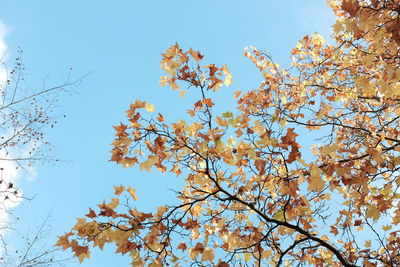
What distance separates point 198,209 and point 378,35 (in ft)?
7.76

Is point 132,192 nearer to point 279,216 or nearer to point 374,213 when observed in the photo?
point 279,216

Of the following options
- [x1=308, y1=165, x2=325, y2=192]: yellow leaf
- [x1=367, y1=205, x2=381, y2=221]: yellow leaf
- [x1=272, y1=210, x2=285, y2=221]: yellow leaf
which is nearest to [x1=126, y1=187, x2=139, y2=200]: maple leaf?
[x1=272, y1=210, x2=285, y2=221]: yellow leaf

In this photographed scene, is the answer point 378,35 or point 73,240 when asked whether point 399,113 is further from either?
point 73,240

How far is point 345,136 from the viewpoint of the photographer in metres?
4.92

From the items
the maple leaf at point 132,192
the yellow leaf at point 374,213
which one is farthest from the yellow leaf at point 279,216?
the maple leaf at point 132,192

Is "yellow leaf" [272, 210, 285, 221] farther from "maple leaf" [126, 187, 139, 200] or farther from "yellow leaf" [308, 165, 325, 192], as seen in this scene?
"maple leaf" [126, 187, 139, 200]

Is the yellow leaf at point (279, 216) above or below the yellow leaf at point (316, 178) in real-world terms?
above

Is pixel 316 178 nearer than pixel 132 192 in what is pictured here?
Yes

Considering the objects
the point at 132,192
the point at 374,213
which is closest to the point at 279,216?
the point at 374,213

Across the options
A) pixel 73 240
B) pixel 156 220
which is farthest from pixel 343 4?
pixel 73 240

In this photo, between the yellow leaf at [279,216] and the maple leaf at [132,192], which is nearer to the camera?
the maple leaf at [132,192]

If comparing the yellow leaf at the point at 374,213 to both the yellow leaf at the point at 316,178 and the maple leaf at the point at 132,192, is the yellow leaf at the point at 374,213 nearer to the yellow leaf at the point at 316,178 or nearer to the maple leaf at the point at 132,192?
the yellow leaf at the point at 316,178

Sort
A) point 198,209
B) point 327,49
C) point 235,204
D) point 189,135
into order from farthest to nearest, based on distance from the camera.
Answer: point 327,49, point 198,209, point 235,204, point 189,135

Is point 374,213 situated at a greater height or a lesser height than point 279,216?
lesser
